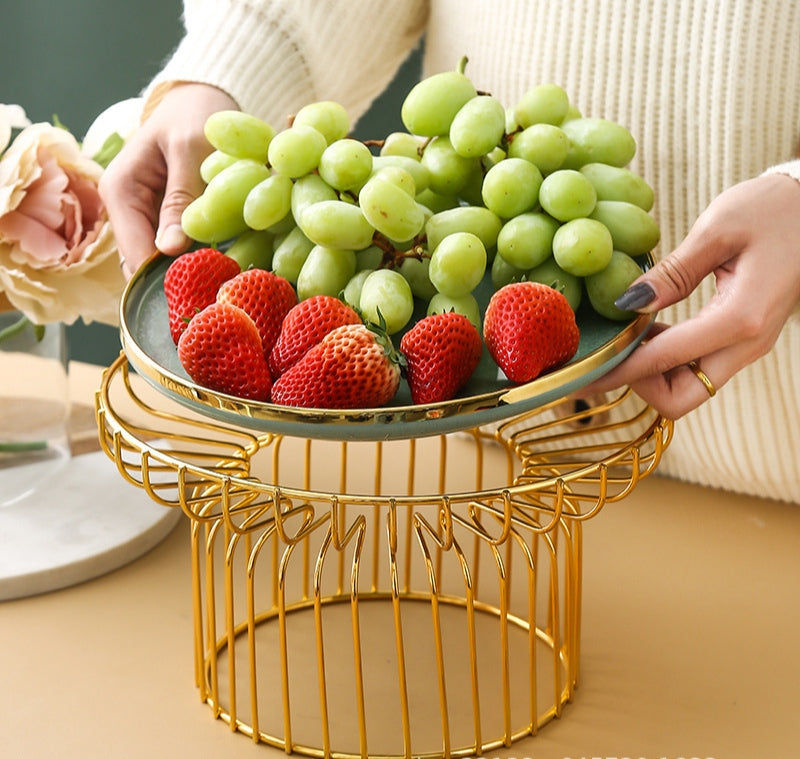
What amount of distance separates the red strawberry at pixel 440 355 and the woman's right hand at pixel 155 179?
0.26 m

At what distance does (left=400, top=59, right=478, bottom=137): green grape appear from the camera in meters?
0.74

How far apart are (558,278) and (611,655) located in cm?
30

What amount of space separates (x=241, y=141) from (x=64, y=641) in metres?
0.41

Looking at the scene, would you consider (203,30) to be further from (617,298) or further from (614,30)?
(617,298)

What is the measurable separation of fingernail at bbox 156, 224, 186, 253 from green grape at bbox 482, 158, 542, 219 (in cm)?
24

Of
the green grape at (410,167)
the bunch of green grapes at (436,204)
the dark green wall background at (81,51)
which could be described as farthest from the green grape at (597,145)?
the dark green wall background at (81,51)

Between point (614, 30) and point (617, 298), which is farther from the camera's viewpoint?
point (614, 30)

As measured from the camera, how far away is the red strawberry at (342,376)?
1.94 ft

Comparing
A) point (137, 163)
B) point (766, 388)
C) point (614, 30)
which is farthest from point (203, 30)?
point (766, 388)

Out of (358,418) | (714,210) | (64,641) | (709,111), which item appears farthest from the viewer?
(709,111)

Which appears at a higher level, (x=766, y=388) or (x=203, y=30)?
(x=203, y=30)

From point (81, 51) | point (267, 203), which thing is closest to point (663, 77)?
point (267, 203)

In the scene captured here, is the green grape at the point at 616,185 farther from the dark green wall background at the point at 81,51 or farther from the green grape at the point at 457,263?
the dark green wall background at the point at 81,51

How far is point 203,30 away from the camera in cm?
98
